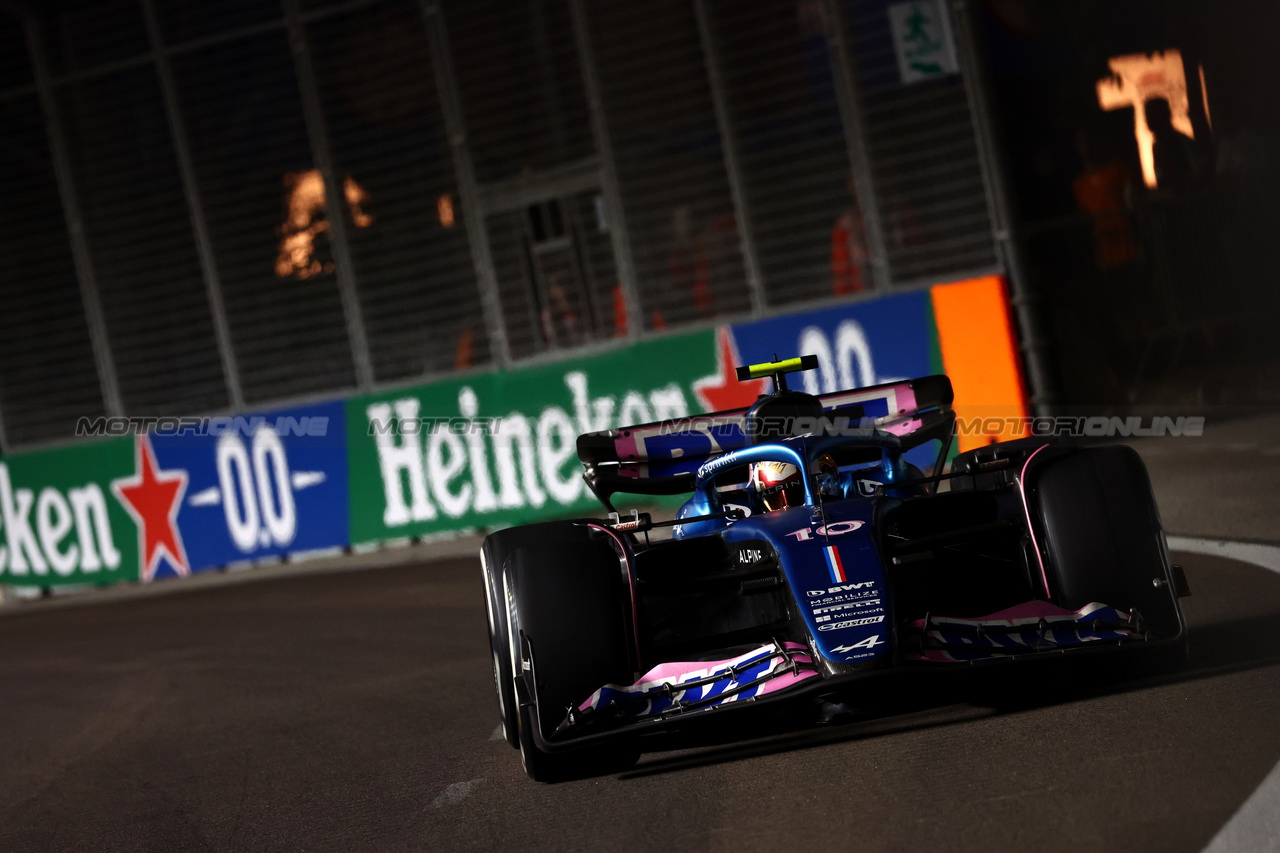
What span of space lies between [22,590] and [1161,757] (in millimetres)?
14098

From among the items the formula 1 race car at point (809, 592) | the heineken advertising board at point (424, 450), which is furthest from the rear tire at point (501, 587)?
the heineken advertising board at point (424, 450)

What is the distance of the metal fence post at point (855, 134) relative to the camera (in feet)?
40.5

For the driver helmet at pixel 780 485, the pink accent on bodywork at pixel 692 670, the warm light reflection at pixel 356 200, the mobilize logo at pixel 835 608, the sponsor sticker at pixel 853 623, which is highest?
the warm light reflection at pixel 356 200

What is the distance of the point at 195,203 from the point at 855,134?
22.3ft

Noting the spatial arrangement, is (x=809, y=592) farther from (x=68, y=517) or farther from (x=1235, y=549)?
(x=68, y=517)

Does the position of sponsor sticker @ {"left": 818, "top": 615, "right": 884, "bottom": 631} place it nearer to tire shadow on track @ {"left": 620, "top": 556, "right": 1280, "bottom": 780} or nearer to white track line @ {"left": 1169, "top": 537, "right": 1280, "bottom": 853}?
tire shadow on track @ {"left": 620, "top": 556, "right": 1280, "bottom": 780}

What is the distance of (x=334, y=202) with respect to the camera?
47.1ft

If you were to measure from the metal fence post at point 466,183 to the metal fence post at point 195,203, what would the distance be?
2.75m

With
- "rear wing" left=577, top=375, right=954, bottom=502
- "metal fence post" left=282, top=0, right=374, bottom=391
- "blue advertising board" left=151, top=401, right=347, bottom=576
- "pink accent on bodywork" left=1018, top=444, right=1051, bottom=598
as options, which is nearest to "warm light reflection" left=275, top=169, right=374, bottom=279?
"metal fence post" left=282, top=0, right=374, bottom=391

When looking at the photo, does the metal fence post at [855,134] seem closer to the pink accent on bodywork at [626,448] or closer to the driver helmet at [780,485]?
the pink accent on bodywork at [626,448]

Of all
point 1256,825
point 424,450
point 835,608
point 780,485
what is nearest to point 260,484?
point 424,450

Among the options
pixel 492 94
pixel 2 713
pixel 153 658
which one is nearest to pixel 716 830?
pixel 2 713

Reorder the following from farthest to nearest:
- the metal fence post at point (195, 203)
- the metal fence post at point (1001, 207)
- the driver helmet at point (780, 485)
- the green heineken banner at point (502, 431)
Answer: the metal fence post at point (195, 203) → the green heineken banner at point (502, 431) → the metal fence post at point (1001, 207) → the driver helmet at point (780, 485)

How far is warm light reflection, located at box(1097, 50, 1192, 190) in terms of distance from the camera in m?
13.8
